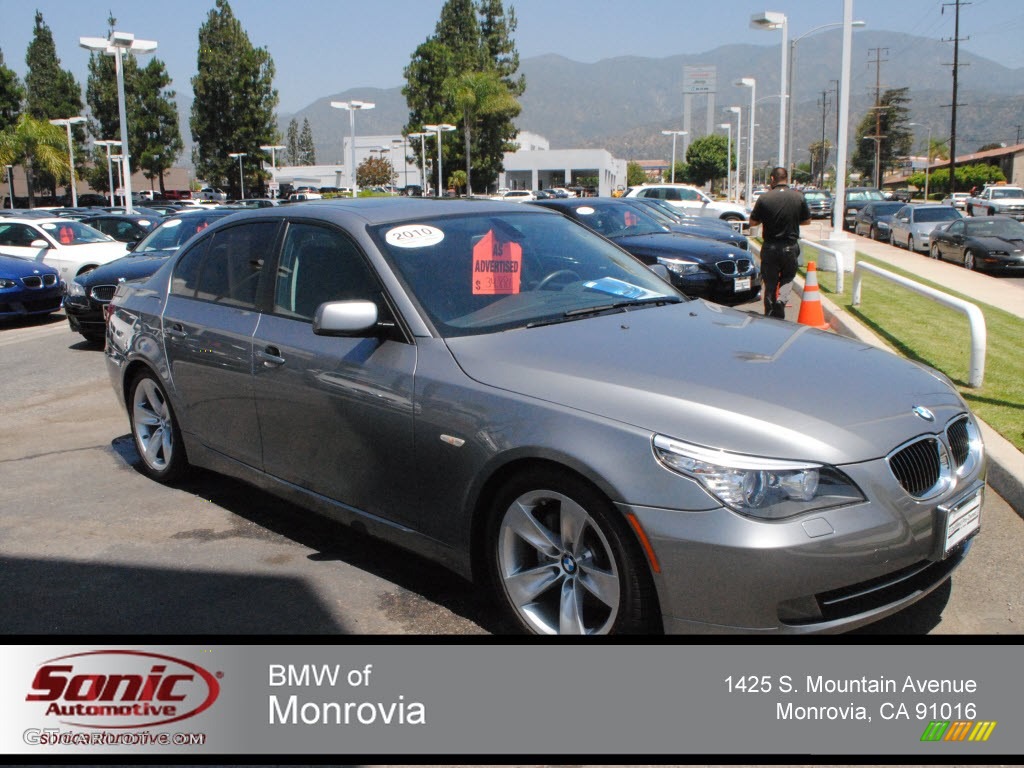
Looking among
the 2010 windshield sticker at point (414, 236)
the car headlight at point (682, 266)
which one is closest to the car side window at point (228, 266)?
the 2010 windshield sticker at point (414, 236)

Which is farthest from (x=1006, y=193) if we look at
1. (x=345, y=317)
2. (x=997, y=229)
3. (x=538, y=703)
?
(x=538, y=703)

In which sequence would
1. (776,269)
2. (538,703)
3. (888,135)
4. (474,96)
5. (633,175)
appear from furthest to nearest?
(633,175) < (888,135) < (474,96) < (776,269) < (538,703)

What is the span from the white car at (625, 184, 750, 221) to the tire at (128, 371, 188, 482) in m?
27.0

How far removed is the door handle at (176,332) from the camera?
5.09 metres

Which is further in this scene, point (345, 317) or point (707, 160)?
point (707, 160)

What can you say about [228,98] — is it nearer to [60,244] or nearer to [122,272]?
[60,244]

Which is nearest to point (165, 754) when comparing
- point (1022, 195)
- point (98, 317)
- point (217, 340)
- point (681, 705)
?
point (681, 705)

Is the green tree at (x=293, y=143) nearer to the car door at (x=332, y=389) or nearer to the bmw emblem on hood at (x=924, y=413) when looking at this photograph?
the car door at (x=332, y=389)

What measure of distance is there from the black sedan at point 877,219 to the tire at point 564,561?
3128cm

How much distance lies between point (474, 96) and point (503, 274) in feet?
216

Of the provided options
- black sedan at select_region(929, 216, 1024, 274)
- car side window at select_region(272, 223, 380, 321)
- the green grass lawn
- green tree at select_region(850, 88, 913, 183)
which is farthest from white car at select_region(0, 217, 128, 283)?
green tree at select_region(850, 88, 913, 183)

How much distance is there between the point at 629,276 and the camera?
4.68m

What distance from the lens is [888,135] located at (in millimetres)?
128375

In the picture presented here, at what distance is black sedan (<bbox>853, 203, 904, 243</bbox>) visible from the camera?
3281 centimetres
